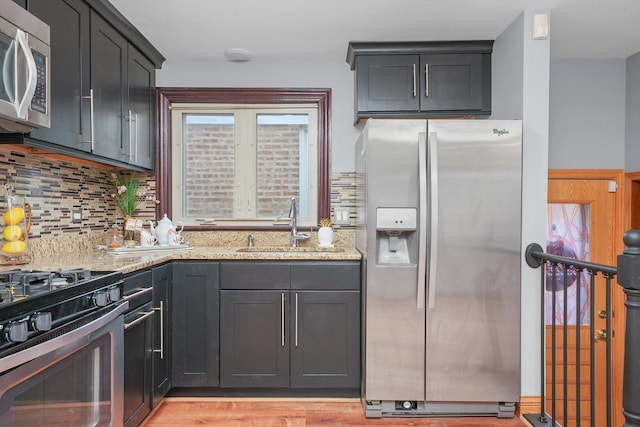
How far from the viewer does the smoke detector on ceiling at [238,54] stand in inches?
118

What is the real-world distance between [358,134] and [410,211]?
106 centimetres

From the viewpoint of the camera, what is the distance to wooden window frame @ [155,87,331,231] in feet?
10.5

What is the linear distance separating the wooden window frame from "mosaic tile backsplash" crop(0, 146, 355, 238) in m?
0.08

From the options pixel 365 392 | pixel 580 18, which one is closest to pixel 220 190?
pixel 365 392

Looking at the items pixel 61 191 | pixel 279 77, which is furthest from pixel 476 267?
pixel 61 191

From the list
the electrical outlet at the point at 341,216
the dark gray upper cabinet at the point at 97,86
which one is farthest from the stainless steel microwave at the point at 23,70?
the electrical outlet at the point at 341,216

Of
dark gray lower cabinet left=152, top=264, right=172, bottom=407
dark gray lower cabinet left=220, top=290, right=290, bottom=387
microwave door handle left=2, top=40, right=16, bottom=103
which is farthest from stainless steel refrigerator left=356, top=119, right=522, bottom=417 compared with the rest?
microwave door handle left=2, top=40, right=16, bottom=103

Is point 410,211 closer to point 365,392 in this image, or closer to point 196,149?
point 365,392

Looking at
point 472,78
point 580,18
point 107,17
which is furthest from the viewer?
point 472,78

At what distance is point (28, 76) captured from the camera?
1608 millimetres

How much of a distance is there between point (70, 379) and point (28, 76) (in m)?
1.15

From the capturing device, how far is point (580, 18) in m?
2.53

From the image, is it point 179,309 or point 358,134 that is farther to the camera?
point 358,134

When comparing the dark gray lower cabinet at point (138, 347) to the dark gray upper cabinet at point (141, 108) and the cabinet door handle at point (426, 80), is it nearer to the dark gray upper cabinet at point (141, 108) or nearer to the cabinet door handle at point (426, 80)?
the dark gray upper cabinet at point (141, 108)
